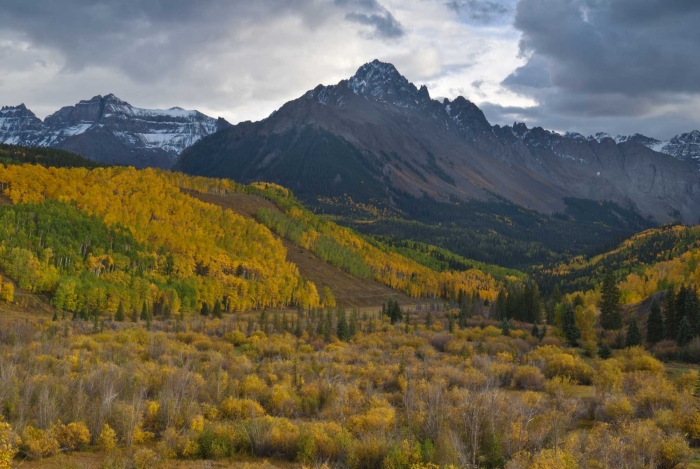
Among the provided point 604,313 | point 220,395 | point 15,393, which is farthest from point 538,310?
point 15,393

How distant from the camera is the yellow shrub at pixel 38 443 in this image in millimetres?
23078

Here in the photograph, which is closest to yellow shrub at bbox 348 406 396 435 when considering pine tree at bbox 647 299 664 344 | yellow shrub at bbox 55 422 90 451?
yellow shrub at bbox 55 422 90 451

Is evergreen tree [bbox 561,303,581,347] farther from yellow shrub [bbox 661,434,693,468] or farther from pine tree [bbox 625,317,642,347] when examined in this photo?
yellow shrub [bbox 661,434,693,468]

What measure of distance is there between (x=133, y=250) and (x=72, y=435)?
360ft

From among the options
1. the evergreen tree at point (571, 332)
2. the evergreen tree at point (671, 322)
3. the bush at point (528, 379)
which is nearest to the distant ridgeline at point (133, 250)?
the bush at point (528, 379)

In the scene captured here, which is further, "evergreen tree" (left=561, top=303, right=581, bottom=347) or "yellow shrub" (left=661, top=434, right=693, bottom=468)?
"evergreen tree" (left=561, top=303, right=581, bottom=347)

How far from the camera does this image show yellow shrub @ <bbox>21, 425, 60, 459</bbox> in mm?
23078

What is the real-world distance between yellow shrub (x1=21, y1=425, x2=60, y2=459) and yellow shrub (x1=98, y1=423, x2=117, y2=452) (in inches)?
76.8

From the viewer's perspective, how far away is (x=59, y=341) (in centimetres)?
5034

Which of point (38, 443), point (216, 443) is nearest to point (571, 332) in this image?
point (216, 443)

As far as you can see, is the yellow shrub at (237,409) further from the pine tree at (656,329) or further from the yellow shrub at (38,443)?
the pine tree at (656,329)

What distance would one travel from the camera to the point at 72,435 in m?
24.9

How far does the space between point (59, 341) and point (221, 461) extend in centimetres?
3399

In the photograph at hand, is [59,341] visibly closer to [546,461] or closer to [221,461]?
[221,461]
